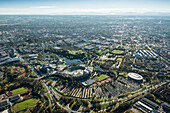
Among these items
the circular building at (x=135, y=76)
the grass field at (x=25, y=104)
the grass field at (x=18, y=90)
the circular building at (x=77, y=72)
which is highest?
the circular building at (x=77, y=72)

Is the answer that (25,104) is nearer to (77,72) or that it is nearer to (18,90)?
(18,90)

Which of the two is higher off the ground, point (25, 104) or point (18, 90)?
point (18, 90)

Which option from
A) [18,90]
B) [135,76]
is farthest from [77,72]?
[135,76]

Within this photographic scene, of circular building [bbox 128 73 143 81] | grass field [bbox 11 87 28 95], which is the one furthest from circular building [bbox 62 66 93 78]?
circular building [bbox 128 73 143 81]

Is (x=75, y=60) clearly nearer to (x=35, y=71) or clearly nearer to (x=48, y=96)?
(x=35, y=71)

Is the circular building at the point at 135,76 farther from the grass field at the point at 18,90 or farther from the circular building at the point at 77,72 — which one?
the grass field at the point at 18,90

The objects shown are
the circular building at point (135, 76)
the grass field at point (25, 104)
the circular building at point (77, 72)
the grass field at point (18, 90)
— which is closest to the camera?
the grass field at point (25, 104)

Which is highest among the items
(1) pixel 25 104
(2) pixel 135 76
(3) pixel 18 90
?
(2) pixel 135 76

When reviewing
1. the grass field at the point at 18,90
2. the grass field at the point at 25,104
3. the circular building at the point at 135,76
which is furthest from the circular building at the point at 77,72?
the grass field at the point at 25,104

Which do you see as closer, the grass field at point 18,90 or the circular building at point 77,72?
the grass field at point 18,90

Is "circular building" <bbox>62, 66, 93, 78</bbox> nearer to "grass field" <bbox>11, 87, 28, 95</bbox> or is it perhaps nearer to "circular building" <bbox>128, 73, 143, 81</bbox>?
"grass field" <bbox>11, 87, 28, 95</bbox>
